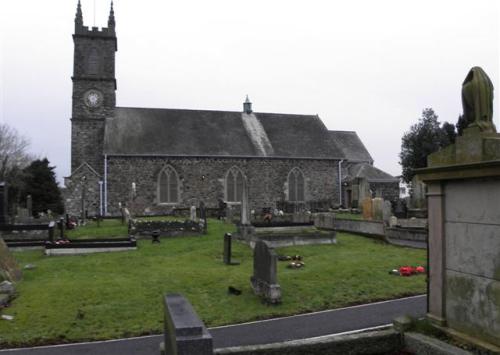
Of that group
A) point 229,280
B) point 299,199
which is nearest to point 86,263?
point 229,280

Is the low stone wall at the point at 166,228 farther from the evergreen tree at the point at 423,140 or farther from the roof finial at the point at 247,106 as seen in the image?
the evergreen tree at the point at 423,140

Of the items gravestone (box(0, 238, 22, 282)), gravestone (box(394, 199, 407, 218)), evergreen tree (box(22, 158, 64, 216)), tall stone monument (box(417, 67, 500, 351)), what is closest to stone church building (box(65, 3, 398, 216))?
gravestone (box(394, 199, 407, 218))

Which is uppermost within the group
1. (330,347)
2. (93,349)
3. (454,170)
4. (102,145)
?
(102,145)

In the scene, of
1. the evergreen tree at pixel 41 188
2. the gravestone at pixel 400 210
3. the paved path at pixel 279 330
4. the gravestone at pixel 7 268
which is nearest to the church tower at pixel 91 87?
the evergreen tree at pixel 41 188

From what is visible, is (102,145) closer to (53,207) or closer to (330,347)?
(53,207)

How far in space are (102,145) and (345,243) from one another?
23.2m

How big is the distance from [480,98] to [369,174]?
111 feet

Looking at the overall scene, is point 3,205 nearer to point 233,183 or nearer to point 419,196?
point 233,183

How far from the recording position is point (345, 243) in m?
16.6

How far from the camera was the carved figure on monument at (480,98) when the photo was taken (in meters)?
5.24

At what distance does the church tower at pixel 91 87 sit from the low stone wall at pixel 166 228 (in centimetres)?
1626

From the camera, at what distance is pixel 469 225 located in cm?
516

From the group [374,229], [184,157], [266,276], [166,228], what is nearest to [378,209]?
A: [374,229]

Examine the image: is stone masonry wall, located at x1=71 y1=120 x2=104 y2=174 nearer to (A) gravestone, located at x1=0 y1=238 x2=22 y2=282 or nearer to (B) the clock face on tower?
(B) the clock face on tower
